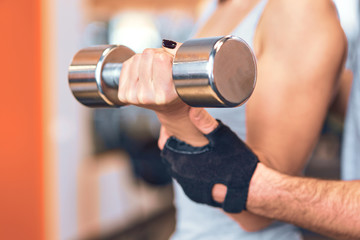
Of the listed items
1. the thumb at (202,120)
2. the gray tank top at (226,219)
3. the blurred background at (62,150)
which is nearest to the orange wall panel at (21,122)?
the blurred background at (62,150)

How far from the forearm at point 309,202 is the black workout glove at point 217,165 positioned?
0.02 metres

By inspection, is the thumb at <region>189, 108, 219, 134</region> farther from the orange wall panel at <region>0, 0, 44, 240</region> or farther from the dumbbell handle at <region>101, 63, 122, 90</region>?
the orange wall panel at <region>0, 0, 44, 240</region>

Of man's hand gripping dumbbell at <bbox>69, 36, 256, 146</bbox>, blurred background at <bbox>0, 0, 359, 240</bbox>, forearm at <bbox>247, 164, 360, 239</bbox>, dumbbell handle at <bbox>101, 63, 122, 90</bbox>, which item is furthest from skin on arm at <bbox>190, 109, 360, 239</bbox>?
blurred background at <bbox>0, 0, 359, 240</bbox>

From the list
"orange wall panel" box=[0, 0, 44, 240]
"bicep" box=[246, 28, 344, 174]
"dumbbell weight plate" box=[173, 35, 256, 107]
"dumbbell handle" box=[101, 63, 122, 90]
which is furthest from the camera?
"orange wall panel" box=[0, 0, 44, 240]

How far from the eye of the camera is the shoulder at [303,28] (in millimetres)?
602

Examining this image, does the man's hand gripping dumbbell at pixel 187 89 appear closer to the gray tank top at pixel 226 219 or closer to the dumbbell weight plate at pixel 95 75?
the dumbbell weight plate at pixel 95 75

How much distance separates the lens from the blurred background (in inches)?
81.4

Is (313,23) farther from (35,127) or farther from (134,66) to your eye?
(35,127)

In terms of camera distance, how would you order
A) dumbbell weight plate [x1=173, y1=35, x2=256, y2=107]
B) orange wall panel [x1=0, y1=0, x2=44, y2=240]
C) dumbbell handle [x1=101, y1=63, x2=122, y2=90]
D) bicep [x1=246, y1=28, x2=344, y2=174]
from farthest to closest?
orange wall panel [x1=0, y1=0, x2=44, y2=240], bicep [x1=246, y1=28, x2=344, y2=174], dumbbell handle [x1=101, y1=63, x2=122, y2=90], dumbbell weight plate [x1=173, y1=35, x2=256, y2=107]

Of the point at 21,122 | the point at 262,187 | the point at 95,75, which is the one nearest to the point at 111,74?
the point at 95,75

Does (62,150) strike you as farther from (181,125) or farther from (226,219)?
(181,125)

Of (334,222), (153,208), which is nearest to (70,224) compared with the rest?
(153,208)

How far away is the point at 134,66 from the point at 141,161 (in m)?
2.25

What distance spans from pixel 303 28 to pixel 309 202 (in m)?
0.28
